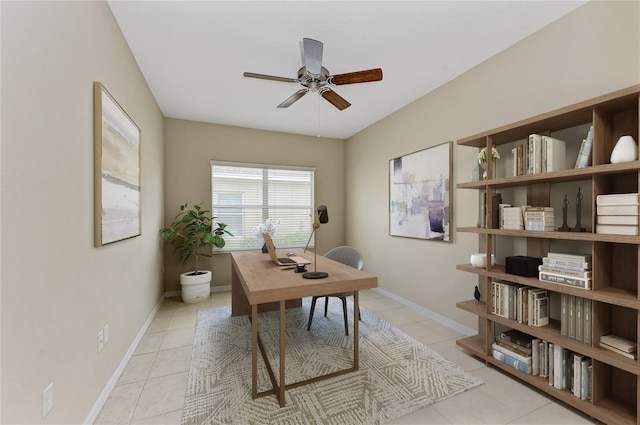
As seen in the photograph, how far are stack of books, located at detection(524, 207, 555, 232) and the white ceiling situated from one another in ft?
4.91

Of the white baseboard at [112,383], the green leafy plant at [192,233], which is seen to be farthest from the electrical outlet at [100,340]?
the green leafy plant at [192,233]

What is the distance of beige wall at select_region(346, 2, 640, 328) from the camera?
1.76m

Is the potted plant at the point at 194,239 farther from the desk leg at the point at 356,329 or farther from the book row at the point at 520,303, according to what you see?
the book row at the point at 520,303

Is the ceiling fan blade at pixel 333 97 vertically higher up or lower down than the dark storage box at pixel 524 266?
higher up

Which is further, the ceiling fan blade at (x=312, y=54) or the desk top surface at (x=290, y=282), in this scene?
the ceiling fan blade at (x=312, y=54)

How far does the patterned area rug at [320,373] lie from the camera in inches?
64.3

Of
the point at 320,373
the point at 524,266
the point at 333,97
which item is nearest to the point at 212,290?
the point at 320,373

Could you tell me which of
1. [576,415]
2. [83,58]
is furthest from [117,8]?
[576,415]

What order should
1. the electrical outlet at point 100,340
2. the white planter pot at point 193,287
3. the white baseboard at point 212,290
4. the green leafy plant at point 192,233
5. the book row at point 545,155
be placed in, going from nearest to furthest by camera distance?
1. the electrical outlet at point 100,340
2. the book row at point 545,155
3. the white planter pot at point 193,287
4. the green leafy plant at point 192,233
5. the white baseboard at point 212,290

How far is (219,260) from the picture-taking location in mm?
4391

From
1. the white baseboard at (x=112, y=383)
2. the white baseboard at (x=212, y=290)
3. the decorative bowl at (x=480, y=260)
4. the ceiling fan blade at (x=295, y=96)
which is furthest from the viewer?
the white baseboard at (x=212, y=290)

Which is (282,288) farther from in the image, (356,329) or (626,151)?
(626,151)

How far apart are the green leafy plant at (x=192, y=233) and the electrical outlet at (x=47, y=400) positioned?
8.78ft

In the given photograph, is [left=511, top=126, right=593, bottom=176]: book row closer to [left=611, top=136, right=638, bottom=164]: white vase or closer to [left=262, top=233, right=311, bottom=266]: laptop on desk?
[left=611, top=136, right=638, bottom=164]: white vase
